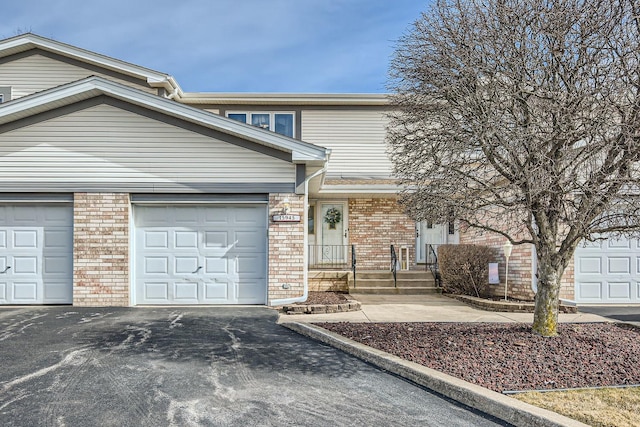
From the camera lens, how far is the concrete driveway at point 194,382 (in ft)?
14.3

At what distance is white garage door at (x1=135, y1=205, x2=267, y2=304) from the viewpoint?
10562mm

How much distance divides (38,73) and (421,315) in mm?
13295

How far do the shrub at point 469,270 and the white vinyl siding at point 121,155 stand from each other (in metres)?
4.95

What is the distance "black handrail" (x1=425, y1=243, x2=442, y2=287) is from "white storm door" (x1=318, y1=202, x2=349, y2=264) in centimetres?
262

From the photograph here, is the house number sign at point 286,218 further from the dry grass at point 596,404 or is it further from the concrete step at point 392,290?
the dry grass at point 596,404

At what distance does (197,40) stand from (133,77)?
6.24 meters

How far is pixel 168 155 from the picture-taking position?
34.3 ft

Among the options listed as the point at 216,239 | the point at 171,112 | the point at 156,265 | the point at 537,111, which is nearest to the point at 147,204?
the point at 156,265

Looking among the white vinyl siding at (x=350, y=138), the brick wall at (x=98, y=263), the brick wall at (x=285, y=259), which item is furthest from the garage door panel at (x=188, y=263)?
the white vinyl siding at (x=350, y=138)

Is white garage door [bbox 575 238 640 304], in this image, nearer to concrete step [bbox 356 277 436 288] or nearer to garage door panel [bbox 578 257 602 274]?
garage door panel [bbox 578 257 602 274]

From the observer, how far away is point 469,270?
12.0 m

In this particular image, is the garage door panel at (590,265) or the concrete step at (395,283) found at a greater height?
the garage door panel at (590,265)

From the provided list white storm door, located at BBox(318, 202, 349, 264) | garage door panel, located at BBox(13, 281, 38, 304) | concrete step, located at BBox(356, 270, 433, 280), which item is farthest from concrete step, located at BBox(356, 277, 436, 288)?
garage door panel, located at BBox(13, 281, 38, 304)

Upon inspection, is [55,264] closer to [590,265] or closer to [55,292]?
[55,292]
